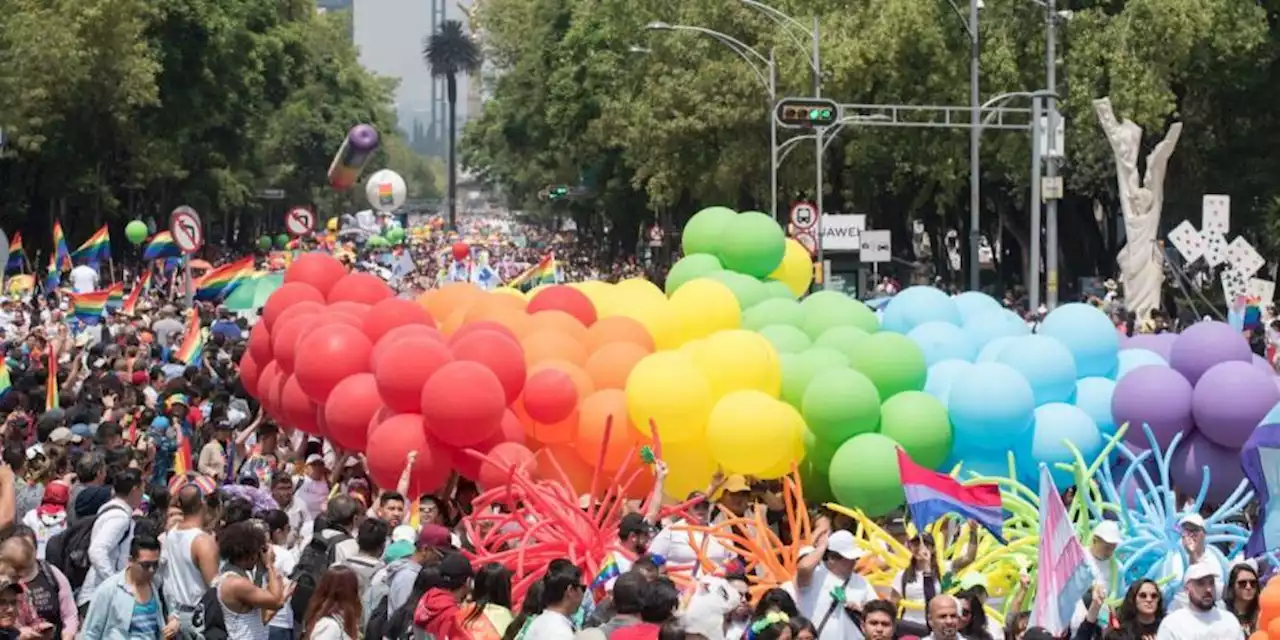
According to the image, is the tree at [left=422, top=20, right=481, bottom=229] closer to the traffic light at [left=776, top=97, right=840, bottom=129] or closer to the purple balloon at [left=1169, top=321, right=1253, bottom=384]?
the traffic light at [left=776, top=97, right=840, bottom=129]

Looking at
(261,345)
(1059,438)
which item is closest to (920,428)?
(1059,438)

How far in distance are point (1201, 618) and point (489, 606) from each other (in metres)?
2.90

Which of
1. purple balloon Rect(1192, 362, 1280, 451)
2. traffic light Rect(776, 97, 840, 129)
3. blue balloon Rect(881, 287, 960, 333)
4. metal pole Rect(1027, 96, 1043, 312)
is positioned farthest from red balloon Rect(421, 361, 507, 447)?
traffic light Rect(776, 97, 840, 129)

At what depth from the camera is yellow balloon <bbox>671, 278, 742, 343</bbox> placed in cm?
1636

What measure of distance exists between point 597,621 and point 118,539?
2.67m

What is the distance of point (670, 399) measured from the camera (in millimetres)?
14844

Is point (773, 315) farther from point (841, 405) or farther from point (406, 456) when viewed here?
point (406, 456)

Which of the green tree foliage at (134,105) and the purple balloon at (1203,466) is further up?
the green tree foliage at (134,105)

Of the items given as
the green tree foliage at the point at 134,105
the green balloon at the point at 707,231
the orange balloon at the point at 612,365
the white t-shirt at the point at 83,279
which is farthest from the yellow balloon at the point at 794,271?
the green tree foliage at the point at 134,105

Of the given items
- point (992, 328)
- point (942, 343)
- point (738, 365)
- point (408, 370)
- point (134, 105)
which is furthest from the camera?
point (134, 105)

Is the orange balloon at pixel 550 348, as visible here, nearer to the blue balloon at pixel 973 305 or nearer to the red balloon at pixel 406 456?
the red balloon at pixel 406 456

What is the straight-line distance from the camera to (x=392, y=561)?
10328 mm

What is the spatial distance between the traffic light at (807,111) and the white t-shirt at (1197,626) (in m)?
26.3

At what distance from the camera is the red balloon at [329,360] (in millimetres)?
15727
